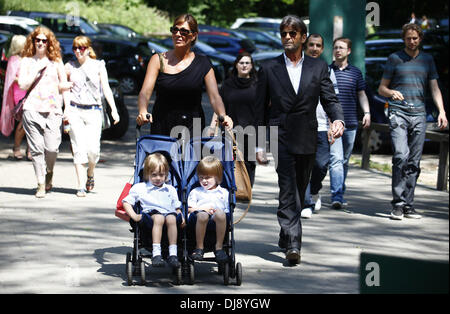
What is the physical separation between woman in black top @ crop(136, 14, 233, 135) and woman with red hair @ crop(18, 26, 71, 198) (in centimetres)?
360

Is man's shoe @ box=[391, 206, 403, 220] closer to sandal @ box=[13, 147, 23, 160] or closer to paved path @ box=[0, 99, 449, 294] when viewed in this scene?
paved path @ box=[0, 99, 449, 294]

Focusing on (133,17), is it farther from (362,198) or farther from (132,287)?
(132,287)

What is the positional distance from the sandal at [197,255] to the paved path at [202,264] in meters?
0.21

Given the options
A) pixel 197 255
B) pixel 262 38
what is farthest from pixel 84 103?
pixel 262 38

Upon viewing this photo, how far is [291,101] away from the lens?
294 inches

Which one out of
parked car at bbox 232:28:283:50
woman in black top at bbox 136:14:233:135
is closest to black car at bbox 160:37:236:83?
parked car at bbox 232:28:283:50

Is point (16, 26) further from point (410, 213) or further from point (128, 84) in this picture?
point (410, 213)

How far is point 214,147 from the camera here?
7.09 m

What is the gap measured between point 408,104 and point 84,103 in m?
3.82

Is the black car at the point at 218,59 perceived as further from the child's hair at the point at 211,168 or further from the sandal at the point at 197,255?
the sandal at the point at 197,255

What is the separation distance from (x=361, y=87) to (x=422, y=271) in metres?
7.68

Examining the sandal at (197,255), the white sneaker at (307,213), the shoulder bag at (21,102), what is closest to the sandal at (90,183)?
the shoulder bag at (21,102)

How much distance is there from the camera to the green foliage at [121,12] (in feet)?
142
